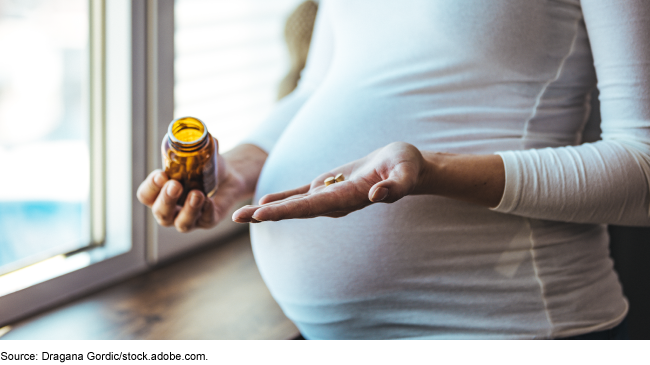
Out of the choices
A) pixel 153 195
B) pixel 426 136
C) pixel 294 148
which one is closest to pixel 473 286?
pixel 426 136

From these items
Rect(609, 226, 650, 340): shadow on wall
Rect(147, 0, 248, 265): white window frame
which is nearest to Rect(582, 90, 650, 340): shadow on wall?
Rect(609, 226, 650, 340): shadow on wall

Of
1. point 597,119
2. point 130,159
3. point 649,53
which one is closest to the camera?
point 649,53

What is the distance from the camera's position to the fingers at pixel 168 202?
2.28 ft

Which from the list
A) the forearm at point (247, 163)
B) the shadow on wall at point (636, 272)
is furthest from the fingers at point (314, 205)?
the shadow on wall at point (636, 272)

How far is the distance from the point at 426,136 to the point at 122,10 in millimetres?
712

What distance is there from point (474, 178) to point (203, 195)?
0.40 meters

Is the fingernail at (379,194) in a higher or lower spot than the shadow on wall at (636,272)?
higher

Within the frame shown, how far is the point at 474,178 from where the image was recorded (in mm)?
617

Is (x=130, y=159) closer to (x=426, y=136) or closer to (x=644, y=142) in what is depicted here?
(x=426, y=136)

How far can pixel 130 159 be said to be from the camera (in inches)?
41.5

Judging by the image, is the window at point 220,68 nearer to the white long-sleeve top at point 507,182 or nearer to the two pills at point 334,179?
the white long-sleeve top at point 507,182

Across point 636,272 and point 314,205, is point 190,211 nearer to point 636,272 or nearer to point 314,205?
point 314,205

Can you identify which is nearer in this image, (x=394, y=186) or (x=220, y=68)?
(x=394, y=186)

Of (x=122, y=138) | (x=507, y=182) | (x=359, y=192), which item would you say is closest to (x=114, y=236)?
(x=122, y=138)
